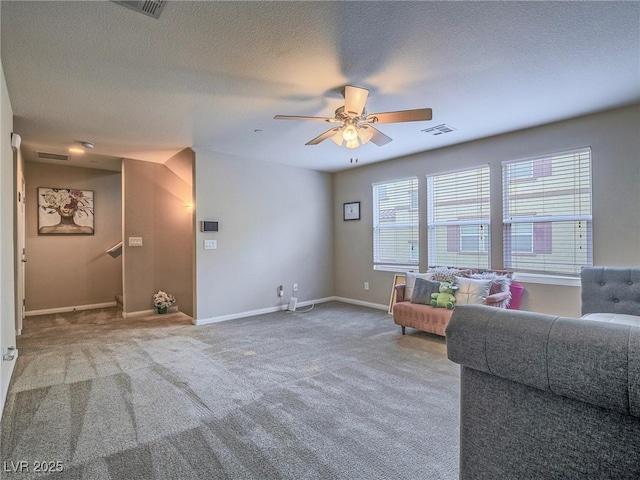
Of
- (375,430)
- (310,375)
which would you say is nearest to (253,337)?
(310,375)

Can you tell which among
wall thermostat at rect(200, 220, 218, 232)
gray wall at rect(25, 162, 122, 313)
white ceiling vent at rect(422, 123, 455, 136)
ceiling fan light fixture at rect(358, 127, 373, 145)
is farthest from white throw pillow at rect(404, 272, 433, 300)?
gray wall at rect(25, 162, 122, 313)

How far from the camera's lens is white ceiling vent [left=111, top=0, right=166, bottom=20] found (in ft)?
5.76

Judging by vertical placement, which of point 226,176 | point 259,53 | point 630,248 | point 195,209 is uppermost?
point 259,53

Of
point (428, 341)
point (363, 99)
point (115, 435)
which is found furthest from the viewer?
point (428, 341)

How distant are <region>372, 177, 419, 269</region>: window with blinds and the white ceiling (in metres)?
1.57

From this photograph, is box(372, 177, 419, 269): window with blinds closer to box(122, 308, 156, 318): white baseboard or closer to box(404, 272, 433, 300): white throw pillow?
box(404, 272, 433, 300): white throw pillow

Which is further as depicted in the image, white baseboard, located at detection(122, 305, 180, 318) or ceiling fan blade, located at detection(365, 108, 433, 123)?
white baseboard, located at detection(122, 305, 180, 318)

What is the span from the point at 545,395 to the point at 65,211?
697cm

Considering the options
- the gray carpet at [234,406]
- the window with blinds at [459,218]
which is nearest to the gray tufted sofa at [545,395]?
the gray carpet at [234,406]

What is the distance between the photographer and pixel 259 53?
226 centimetres

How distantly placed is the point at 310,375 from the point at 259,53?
8.55 feet

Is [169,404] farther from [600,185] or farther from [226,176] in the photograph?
[600,185]

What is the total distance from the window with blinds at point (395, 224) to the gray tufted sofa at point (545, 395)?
3998 mm

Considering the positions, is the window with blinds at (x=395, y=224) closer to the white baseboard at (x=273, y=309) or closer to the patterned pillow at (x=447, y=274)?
the white baseboard at (x=273, y=309)
